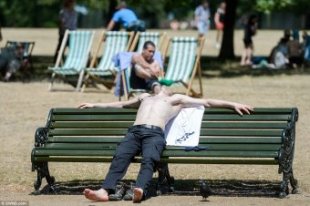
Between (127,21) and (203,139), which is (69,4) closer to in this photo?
(127,21)

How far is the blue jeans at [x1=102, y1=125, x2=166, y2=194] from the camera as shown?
7980mm

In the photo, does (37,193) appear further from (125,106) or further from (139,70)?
(139,70)

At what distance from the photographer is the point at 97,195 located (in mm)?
7887

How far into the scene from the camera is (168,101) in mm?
8688

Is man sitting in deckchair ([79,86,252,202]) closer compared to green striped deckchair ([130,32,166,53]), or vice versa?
man sitting in deckchair ([79,86,252,202])

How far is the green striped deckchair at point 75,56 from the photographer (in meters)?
17.6

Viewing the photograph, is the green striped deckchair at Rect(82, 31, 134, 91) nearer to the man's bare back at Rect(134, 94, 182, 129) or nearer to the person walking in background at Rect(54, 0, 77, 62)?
the person walking in background at Rect(54, 0, 77, 62)

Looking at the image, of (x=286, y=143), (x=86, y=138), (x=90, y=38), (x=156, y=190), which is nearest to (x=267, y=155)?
(x=286, y=143)

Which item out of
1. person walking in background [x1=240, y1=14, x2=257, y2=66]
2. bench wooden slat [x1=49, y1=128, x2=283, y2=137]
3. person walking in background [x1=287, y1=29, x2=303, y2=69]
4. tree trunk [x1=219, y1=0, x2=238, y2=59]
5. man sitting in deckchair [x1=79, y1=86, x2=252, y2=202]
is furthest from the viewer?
tree trunk [x1=219, y1=0, x2=238, y2=59]

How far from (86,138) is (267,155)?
1.81 meters

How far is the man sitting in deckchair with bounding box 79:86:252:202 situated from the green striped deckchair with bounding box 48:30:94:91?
28.6ft

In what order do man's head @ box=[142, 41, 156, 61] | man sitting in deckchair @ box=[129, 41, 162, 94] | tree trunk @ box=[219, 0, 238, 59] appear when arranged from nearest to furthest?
man's head @ box=[142, 41, 156, 61] < man sitting in deckchair @ box=[129, 41, 162, 94] < tree trunk @ box=[219, 0, 238, 59]

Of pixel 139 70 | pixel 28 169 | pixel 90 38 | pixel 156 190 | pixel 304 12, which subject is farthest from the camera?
pixel 304 12

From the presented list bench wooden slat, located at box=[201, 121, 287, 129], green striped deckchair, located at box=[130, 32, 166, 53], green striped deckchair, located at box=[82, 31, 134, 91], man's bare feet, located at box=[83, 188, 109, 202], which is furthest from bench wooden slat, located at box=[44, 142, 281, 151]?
green striped deckchair, located at box=[82, 31, 134, 91]
